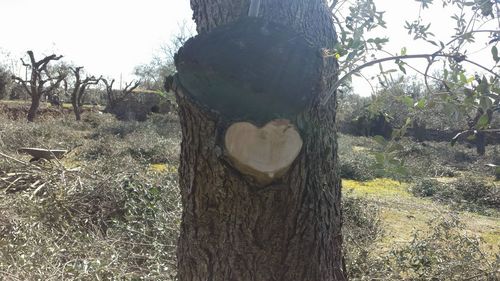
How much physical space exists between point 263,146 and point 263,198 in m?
0.27

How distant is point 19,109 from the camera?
22172mm

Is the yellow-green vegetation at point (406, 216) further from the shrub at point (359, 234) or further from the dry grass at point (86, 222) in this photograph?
the dry grass at point (86, 222)

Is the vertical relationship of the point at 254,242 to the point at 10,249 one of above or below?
above

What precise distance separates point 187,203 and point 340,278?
29.8 inches

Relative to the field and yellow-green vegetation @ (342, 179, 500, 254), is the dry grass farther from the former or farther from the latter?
yellow-green vegetation @ (342, 179, 500, 254)

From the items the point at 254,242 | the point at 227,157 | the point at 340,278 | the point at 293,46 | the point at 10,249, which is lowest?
the point at 10,249

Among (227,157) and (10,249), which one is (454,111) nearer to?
(227,157)

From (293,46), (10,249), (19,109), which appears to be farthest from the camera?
(19,109)

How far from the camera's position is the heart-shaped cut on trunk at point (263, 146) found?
1.49m

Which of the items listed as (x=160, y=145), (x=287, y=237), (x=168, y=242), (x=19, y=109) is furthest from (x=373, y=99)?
(x=19, y=109)

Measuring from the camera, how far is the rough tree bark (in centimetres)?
169

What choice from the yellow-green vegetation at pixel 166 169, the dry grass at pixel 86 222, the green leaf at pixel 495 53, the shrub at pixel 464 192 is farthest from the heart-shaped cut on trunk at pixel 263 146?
the shrub at pixel 464 192

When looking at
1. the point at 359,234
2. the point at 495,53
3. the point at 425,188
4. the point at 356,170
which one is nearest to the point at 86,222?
the point at 359,234

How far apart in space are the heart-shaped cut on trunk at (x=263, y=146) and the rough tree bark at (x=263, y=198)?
0.07m
